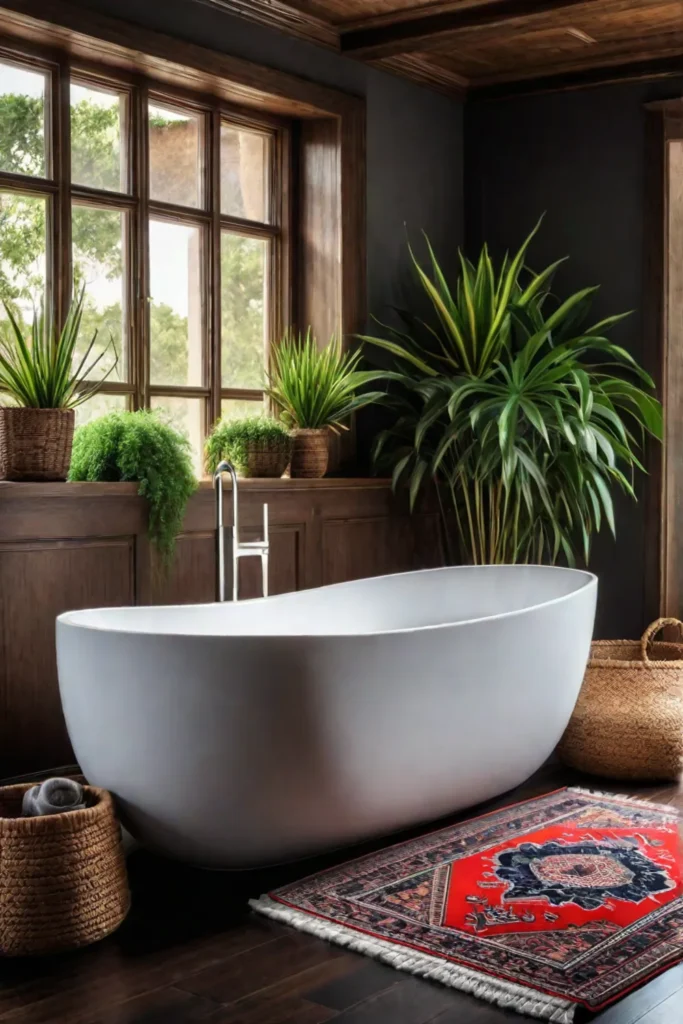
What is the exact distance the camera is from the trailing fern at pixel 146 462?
11.6 feet

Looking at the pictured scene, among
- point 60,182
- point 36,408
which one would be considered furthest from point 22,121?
point 36,408

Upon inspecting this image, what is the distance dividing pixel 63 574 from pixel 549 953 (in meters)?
1.68

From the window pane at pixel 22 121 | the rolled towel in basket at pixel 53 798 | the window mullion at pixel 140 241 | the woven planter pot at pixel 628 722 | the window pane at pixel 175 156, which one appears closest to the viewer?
the rolled towel in basket at pixel 53 798

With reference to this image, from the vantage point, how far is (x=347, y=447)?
15.3 ft

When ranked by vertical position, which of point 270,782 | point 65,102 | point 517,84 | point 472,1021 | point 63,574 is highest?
point 517,84

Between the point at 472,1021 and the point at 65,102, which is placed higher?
the point at 65,102

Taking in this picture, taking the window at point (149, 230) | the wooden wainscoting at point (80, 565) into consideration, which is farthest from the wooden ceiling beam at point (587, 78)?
the wooden wainscoting at point (80, 565)

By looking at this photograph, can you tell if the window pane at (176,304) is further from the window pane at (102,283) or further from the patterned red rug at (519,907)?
the patterned red rug at (519,907)

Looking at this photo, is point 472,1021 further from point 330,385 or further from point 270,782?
point 330,385

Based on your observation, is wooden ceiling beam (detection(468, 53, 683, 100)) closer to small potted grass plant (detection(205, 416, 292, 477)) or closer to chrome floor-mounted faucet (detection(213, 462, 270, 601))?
small potted grass plant (detection(205, 416, 292, 477))

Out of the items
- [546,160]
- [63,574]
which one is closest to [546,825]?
[63,574]

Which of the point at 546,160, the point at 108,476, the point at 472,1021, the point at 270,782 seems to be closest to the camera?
the point at 472,1021

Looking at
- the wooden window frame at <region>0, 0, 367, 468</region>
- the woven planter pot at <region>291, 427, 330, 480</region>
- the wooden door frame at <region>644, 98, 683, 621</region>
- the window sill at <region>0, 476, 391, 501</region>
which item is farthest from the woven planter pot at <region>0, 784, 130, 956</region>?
the wooden door frame at <region>644, 98, 683, 621</region>

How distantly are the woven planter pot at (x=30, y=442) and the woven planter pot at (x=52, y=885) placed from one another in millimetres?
1133
